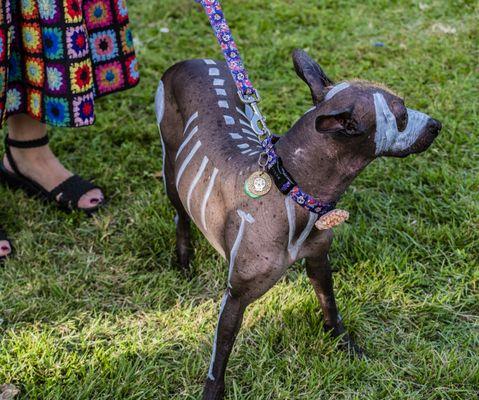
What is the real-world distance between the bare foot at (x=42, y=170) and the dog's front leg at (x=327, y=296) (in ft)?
4.78

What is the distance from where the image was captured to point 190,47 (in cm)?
505

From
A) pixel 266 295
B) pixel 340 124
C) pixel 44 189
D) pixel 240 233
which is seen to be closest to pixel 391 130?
pixel 340 124

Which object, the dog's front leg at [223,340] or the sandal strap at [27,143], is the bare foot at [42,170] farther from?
the dog's front leg at [223,340]

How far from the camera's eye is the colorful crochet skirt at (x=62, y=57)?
285 cm

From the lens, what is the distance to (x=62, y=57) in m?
2.92

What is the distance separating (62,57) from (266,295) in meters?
1.35

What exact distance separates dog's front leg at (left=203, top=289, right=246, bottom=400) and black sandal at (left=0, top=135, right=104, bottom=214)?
1.42 m

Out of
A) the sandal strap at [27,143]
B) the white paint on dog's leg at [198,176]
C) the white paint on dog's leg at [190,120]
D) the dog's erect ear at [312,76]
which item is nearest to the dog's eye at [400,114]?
the dog's erect ear at [312,76]

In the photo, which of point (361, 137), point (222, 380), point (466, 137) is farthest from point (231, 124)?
point (466, 137)

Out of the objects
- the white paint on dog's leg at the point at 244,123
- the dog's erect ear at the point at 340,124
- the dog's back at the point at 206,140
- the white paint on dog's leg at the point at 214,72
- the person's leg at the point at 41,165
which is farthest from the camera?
the person's leg at the point at 41,165

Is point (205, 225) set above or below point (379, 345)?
above

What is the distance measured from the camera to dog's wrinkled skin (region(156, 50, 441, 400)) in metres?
2.00

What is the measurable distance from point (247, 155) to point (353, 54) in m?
2.76

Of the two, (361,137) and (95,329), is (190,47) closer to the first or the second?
(95,329)
